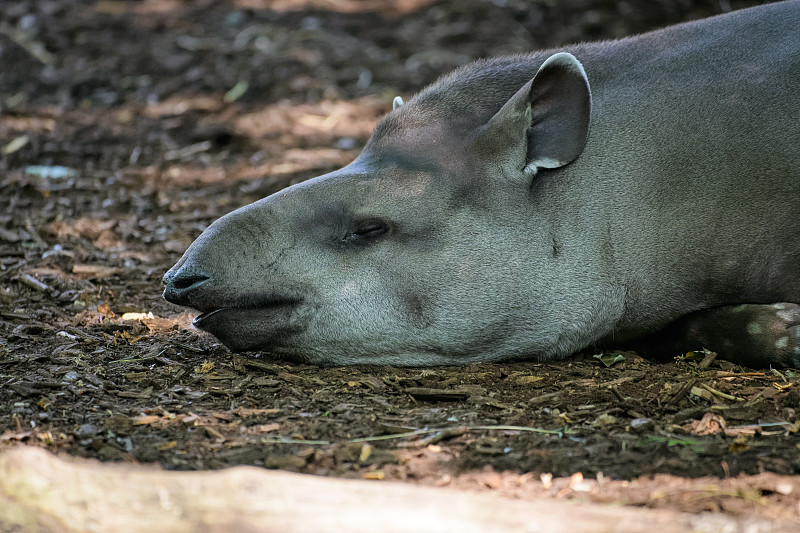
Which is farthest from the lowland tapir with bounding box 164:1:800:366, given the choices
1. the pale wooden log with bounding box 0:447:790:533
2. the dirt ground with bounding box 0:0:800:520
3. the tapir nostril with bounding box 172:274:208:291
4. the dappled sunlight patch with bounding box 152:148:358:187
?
the dappled sunlight patch with bounding box 152:148:358:187

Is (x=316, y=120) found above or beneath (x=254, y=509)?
beneath

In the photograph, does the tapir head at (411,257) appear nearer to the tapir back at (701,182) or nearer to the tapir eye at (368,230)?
the tapir eye at (368,230)

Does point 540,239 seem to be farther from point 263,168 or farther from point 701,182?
point 263,168

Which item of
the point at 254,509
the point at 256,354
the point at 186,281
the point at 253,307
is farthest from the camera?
the point at 256,354

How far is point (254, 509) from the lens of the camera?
93.7 inches

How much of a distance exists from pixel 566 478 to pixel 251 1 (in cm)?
1057

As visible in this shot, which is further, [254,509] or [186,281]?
[186,281]

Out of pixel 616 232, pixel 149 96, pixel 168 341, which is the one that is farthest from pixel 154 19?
pixel 616 232

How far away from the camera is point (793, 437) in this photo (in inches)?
135

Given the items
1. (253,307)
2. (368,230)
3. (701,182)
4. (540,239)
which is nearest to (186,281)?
(253,307)

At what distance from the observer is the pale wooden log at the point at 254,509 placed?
2350 millimetres

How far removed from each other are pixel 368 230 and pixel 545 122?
3.14 ft

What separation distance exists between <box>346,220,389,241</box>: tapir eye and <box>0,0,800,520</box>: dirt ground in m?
0.60

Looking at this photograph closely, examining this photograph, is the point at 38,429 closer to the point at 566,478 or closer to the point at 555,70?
the point at 566,478
